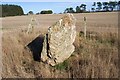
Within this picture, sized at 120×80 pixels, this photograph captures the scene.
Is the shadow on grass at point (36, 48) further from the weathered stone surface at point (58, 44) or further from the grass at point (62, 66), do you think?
the grass at point (62, 66)

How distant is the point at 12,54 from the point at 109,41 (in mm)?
4126

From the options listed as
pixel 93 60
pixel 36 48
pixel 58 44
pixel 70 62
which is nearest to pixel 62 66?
pixel 70 62

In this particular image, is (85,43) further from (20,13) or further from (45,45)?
(20,13)

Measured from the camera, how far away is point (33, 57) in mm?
9469

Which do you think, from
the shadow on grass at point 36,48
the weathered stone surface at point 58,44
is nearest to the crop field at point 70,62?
the shadow on grass at point 36,48

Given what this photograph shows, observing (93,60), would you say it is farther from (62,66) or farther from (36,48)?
(36,48)

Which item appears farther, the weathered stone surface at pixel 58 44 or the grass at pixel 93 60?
the weathered stone surface at pixel 58 44

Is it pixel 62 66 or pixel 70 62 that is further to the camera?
pixel 70 62

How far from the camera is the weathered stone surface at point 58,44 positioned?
9016 millimetres

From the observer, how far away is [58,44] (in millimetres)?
9133

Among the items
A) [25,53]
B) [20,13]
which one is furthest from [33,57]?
[20,13]

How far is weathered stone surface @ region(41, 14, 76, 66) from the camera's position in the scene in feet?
29.6

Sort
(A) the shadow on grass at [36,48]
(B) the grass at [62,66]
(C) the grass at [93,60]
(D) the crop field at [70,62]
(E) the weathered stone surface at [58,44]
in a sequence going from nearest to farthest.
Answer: (C) the grass at [93,60]
(D) the crop field at [70,62]
(B) the grass at [62,66]
(E) the weathered stone surface at [58,44]
(A) the shadow on grass at [36,48]

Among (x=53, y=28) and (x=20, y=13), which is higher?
(x=53, y=28)
